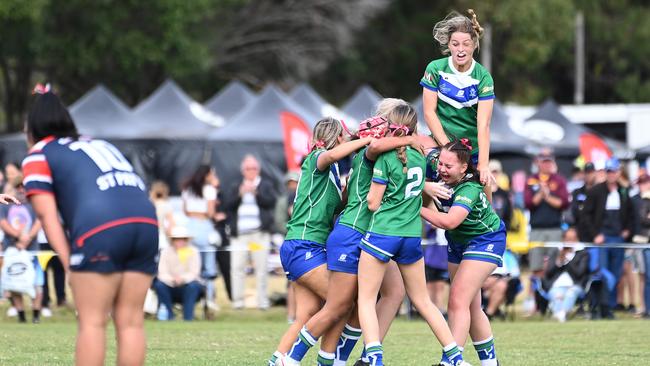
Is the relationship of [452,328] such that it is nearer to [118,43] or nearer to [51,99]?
[51,99]

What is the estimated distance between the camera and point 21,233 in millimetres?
16266

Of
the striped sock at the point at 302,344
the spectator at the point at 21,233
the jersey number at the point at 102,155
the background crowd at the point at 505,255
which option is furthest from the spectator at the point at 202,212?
the jersey number at the point at 102,155

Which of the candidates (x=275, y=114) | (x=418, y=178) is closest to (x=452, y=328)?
(x=418, y=178)

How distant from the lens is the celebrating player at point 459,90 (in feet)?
28.8

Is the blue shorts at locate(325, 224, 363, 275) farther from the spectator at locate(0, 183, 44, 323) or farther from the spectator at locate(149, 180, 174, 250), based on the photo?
the spectator at locate(0, 183, 44, 323)

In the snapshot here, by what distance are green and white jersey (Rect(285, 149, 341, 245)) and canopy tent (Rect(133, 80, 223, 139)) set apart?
58.8 feet

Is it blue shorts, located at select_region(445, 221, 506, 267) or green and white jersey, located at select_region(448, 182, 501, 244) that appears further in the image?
blue shorts, located at select_region(445, 221, 506, 267)

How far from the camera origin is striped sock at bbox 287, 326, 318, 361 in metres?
8.56

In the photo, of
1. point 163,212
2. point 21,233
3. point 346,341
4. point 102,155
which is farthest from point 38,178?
point 163,212

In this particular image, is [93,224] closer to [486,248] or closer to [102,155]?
[102,155]

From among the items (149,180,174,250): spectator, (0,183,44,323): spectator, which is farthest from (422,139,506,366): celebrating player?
(0,183,44,323): spectator

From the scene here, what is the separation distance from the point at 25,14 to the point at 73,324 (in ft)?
69.0

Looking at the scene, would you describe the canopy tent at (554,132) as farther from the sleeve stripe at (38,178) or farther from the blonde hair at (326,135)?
the sleeve stripe at (38,178)

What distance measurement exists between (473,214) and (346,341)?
128 cm
